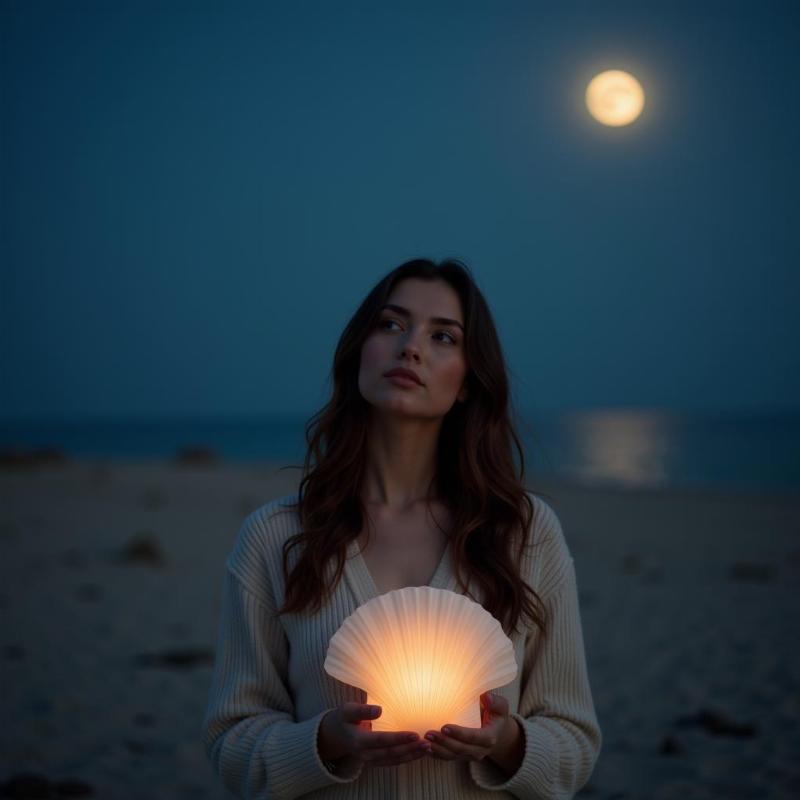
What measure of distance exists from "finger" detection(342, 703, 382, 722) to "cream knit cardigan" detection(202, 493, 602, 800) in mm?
233

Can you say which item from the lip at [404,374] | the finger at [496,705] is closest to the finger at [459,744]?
the finger at [496,705]

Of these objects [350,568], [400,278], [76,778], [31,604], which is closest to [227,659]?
[350,568]

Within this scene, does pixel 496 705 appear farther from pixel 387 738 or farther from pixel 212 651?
pixel 212 651

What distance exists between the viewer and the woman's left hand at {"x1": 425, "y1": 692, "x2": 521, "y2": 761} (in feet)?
5.51

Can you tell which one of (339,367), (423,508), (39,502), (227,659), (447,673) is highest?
(339,367)

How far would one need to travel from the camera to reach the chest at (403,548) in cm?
225

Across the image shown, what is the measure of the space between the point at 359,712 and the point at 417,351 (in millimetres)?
1045

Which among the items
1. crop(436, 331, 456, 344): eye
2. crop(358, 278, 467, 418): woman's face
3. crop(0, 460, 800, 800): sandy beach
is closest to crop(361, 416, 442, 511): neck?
crop(358, 278, 467, 418): woman's face

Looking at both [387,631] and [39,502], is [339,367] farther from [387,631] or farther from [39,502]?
[39,502]

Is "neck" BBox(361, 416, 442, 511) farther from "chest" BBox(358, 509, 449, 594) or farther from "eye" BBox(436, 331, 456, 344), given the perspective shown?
"eye" BBox(436, 331, 456, 344)

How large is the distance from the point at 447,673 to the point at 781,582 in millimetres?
9240

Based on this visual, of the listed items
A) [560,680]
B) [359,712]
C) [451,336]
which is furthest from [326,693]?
[451,336]

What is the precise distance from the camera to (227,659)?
222 centimetres

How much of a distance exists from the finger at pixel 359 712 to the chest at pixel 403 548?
46cm
